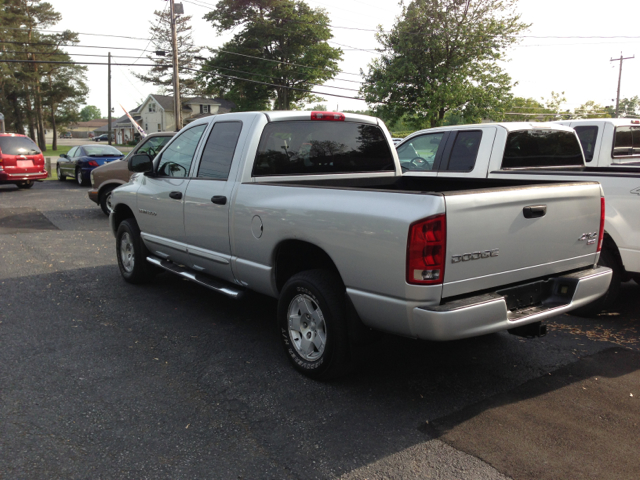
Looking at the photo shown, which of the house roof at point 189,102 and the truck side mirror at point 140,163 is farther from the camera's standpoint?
the house roof at point 189,102

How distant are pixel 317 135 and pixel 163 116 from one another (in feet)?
238

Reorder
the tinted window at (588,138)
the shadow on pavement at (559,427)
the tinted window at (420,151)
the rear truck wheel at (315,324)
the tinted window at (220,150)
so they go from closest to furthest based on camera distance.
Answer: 1. the shadow on pavement at (559,427)
2. the rear truck wheel at (315,324)
3. the tinted window at (220,150)
4. the tinted window at (420,151)
5. the tinted window at (588,138)

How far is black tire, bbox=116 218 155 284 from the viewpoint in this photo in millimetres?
6352

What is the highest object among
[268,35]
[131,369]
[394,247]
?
[268,35]

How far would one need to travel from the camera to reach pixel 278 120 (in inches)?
185

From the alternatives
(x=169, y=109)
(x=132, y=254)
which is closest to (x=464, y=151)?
(x=132, y=254)

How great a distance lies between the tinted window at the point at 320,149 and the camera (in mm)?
4676

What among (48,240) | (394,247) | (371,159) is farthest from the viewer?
(48,240)

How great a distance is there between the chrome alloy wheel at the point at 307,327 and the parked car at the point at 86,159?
16.1 metres

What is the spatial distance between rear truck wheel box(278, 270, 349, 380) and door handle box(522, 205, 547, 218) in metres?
1.32

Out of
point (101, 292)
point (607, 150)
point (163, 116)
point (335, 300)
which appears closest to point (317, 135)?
point (335, 300)

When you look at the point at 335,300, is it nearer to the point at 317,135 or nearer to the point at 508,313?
the point at 508,313

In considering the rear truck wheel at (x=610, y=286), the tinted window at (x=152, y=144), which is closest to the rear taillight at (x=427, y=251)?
the rear truck wheel at (x=610, y=286)

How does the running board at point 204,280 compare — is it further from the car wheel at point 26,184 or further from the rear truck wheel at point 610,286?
the car wheel at point 26,184
